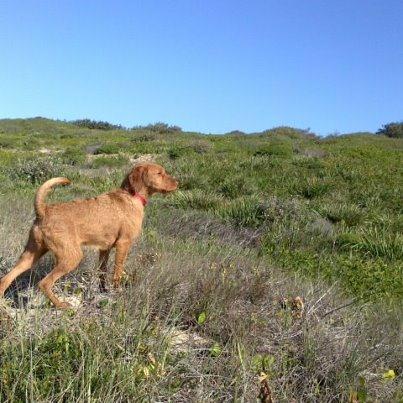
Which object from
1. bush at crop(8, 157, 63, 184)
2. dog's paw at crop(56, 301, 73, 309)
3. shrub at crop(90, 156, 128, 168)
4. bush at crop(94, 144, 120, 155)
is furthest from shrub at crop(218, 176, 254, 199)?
dog's paw at crop(56, 301, 73, 309)

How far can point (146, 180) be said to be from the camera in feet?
20.0

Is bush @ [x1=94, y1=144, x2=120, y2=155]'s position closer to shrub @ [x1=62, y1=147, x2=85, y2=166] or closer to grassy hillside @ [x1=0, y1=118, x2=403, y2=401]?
shrub @ [x1=62, y1=147, x2=85, y2=166]

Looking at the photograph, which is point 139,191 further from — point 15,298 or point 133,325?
point 133,325

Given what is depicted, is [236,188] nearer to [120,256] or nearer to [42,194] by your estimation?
[120,256]

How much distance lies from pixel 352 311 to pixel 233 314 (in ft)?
4.22

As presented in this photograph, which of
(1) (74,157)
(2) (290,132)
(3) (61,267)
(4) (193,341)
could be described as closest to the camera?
(4) (193,341)

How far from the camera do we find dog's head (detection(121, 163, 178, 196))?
6.06 meters

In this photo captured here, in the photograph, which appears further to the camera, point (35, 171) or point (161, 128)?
point (161, 128)

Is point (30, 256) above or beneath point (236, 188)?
beneath

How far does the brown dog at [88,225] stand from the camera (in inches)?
194

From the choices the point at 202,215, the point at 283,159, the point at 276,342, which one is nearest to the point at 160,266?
the point at 276,342

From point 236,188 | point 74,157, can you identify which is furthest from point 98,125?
point 236,188

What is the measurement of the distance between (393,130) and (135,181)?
30.0 meters

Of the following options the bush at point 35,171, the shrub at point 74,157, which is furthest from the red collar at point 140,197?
the shrub at point 74,157
